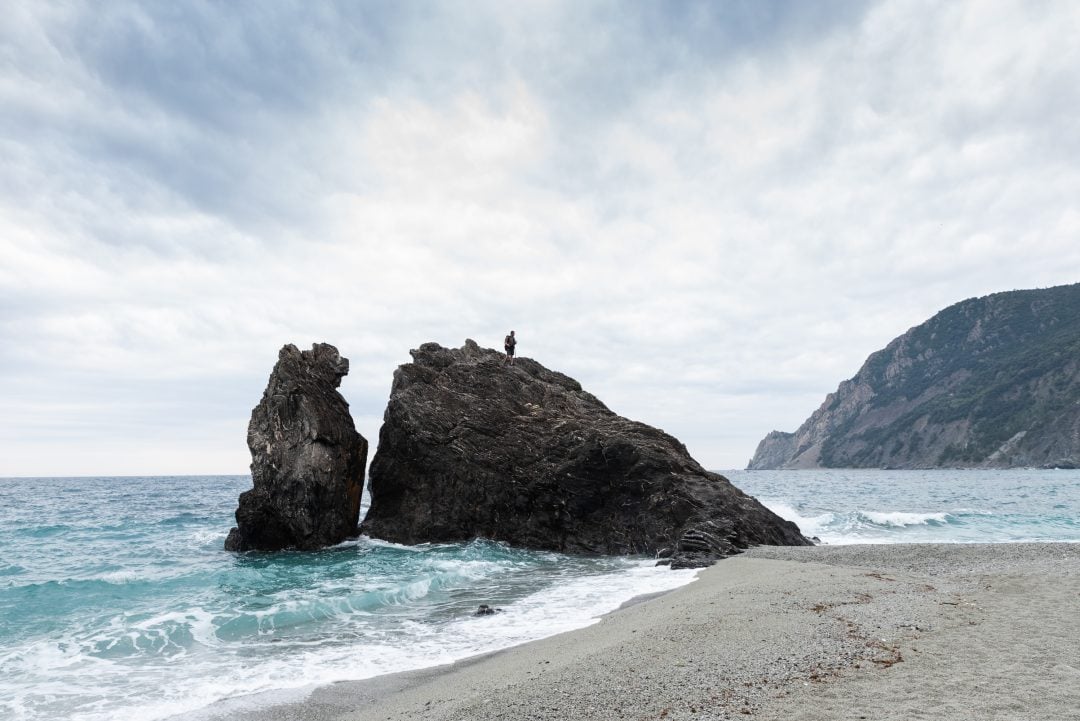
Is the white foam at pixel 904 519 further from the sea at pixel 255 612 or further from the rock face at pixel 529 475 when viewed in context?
the rock face at pixel 529 475

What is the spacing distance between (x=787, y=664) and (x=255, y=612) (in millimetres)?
12477

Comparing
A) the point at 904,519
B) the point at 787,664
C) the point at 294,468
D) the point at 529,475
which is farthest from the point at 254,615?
the point at 904,519

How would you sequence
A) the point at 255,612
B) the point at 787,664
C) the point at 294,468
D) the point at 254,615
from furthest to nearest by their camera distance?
1. the point at 294,468
2. the point at 255,612
3. the point at 254,615
4. the point at 787,664

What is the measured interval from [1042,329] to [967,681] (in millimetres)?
247327

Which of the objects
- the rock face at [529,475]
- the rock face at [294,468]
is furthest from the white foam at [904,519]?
the rock face at [294,468]

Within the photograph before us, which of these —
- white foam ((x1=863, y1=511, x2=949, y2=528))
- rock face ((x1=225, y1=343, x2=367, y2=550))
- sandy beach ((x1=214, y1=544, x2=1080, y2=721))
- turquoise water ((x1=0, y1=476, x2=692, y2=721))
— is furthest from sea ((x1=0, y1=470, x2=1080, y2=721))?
white foam ((x1=863, y1=511, x2=949, y2=528))

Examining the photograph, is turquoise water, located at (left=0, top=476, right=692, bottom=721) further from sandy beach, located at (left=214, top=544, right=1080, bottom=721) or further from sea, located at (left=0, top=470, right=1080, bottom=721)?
sandy beach, located at (left=214, top=544, right=1080, bottom=721)

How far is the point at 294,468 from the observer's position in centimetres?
2641

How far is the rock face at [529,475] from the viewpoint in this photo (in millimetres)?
25000

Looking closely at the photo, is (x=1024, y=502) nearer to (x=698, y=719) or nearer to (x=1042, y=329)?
(x=698, y=719)

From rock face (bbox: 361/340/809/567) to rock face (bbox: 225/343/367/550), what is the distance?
97.3 inches

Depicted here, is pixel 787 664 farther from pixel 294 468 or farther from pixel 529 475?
pixel 294 468

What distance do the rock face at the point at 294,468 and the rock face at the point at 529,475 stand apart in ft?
8.11

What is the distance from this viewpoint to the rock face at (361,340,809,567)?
25.0m
